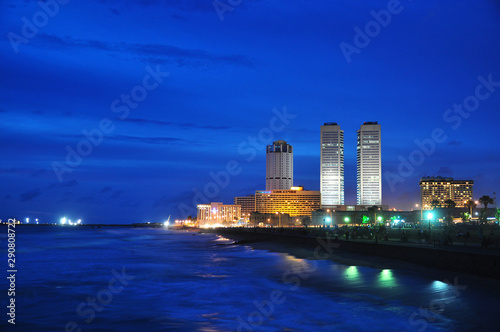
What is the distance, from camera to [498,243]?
3506 cm

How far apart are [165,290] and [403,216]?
471 ft

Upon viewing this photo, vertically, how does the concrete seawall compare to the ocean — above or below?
above

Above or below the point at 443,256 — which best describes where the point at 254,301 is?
below

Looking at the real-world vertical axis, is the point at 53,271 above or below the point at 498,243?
below

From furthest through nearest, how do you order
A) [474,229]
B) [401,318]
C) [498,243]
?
[474,229] < [498,243] < [401,318]

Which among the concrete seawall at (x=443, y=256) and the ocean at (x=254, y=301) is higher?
the concrete seawall at (x=443, y=256)

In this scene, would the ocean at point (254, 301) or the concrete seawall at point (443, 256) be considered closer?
the ocean at point (254, 301)

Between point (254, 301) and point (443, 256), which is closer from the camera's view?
point (254, 301)

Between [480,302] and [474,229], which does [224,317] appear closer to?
[480,302]

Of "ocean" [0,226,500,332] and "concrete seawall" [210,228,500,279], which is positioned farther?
"concrete seawall" [210,228,500,279]

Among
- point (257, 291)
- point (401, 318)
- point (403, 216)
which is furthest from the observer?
point (403, 216)

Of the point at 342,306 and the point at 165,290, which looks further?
the point at 165,290

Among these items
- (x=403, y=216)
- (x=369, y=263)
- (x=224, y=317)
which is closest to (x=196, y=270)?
(x=369, y=263)

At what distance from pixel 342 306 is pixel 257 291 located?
6.27m
